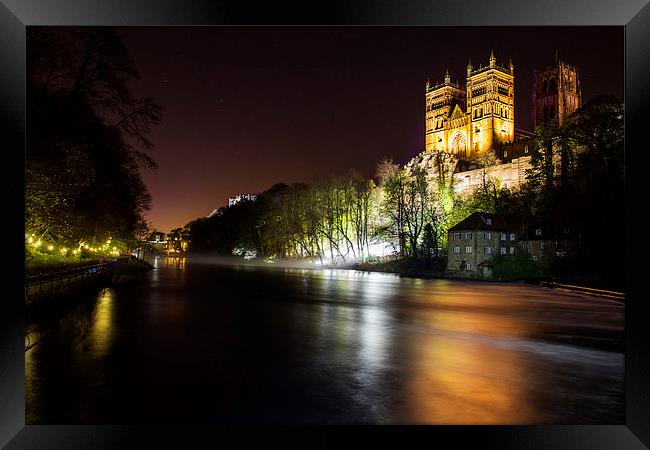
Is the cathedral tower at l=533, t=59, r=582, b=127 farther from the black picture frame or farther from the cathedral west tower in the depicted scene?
the black picture frame

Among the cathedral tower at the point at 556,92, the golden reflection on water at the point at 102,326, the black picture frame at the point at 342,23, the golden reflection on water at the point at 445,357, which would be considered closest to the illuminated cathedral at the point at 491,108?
the cathedral tower at the point at 556,92

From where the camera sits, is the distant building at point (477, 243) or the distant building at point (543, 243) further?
the distant building at point (477, 243)

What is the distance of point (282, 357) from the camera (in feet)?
35.5

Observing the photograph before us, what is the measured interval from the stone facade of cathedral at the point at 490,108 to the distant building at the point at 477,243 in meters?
57.6

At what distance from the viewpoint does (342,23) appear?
644cm

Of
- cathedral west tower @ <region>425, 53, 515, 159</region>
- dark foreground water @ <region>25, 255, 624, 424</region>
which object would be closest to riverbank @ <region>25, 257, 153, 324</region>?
dark foreground water @ <region>25, 255, 624, 424</region>

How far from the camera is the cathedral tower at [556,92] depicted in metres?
119

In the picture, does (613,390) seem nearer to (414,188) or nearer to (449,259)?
(449,259)

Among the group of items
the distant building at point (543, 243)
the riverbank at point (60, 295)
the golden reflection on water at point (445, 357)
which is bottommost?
the golden reflection on water at point (445, 357)

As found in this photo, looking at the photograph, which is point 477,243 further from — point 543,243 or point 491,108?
point 491,108

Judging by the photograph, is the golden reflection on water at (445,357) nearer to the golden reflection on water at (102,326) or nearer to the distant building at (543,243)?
the golden reflection on water at (102,326)

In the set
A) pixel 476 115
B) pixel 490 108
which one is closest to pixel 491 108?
pixel 490 108

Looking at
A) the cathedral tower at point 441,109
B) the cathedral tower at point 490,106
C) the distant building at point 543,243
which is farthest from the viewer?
the cathedral tower at point 441,109
